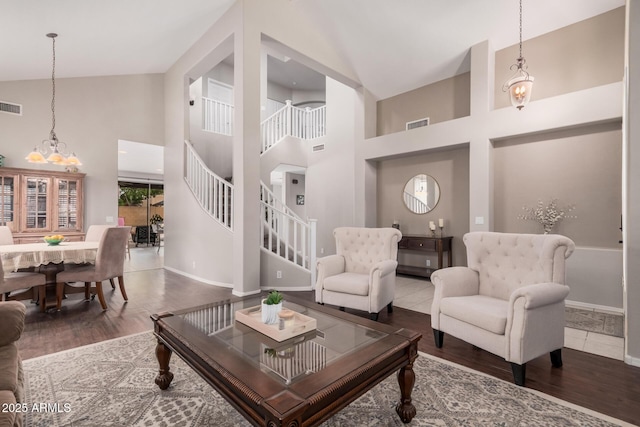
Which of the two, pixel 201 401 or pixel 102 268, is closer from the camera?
pixel 201 401

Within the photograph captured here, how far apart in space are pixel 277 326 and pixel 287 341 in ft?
0.45

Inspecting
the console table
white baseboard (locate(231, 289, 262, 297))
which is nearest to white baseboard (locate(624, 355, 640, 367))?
the console table

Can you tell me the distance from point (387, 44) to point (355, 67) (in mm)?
883

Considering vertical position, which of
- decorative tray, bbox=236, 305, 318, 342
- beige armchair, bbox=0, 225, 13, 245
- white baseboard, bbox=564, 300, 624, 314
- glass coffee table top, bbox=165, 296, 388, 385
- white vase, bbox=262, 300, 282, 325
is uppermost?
beige armchair, bbox=0, 225, 13, 245

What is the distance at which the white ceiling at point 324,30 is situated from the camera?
4.06 meters

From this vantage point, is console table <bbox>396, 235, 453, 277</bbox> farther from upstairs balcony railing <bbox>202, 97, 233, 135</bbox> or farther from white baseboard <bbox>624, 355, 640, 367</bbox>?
upstairs balcony railing <bbox>202, 97, 233, 135</bbox>

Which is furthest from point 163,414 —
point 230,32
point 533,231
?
point 533,231

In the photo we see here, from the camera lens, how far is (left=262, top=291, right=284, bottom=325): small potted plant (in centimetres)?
200

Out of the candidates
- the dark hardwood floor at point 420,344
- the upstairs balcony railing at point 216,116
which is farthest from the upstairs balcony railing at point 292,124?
the dark hardwood floor at point 420,344

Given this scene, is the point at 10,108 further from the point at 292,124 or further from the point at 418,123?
the point at 418,123

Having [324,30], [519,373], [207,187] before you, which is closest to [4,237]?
[207,187]

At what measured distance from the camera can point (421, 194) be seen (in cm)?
628

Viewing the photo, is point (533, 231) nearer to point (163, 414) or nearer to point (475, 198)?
point (475, 198)

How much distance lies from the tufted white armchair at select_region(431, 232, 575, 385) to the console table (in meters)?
2.36
